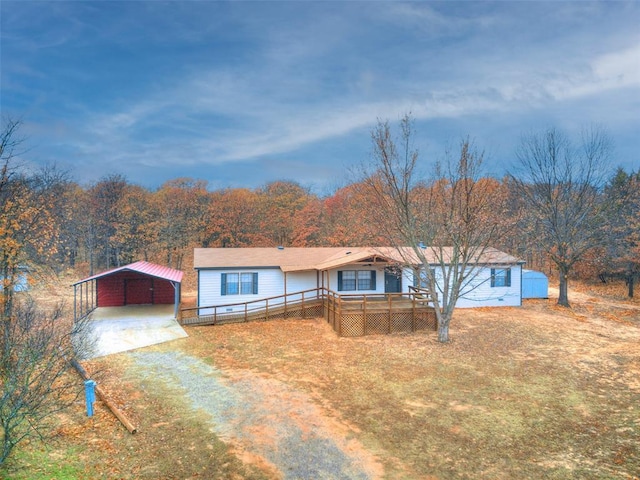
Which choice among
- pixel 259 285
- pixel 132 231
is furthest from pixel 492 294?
pixel 132 231

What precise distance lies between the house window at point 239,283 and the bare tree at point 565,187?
1779 cm

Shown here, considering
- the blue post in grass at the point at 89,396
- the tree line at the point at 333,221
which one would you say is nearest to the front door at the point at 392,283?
the tree line at the point at 333,221

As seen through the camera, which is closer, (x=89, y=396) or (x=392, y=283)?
(x=89, y=396)

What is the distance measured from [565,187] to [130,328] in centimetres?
2543

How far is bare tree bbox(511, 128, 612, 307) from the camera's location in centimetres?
2162

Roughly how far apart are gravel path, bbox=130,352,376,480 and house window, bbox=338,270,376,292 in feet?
32.0

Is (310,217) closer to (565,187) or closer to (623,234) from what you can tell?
(565,187)

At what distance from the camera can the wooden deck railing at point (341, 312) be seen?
15.3 m

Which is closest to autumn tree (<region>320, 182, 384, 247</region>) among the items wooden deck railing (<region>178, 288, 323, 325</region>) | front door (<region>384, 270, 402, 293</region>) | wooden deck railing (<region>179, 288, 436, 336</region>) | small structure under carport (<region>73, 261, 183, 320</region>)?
front door (<region>384, 270, 402, 293</region>)

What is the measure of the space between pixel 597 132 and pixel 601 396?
18.6 metres

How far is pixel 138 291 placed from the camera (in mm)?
21094

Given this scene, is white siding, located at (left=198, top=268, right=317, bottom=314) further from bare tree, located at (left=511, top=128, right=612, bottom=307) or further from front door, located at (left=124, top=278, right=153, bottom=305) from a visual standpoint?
bare tree, located at (left=511, top=128, right=612, bottom=307)

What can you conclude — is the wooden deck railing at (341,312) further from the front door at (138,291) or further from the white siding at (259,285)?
the front door at (138,291)

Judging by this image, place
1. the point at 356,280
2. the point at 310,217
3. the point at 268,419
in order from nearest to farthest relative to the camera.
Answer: the point at 268,419
the point at 356,280
the point at 310,217
